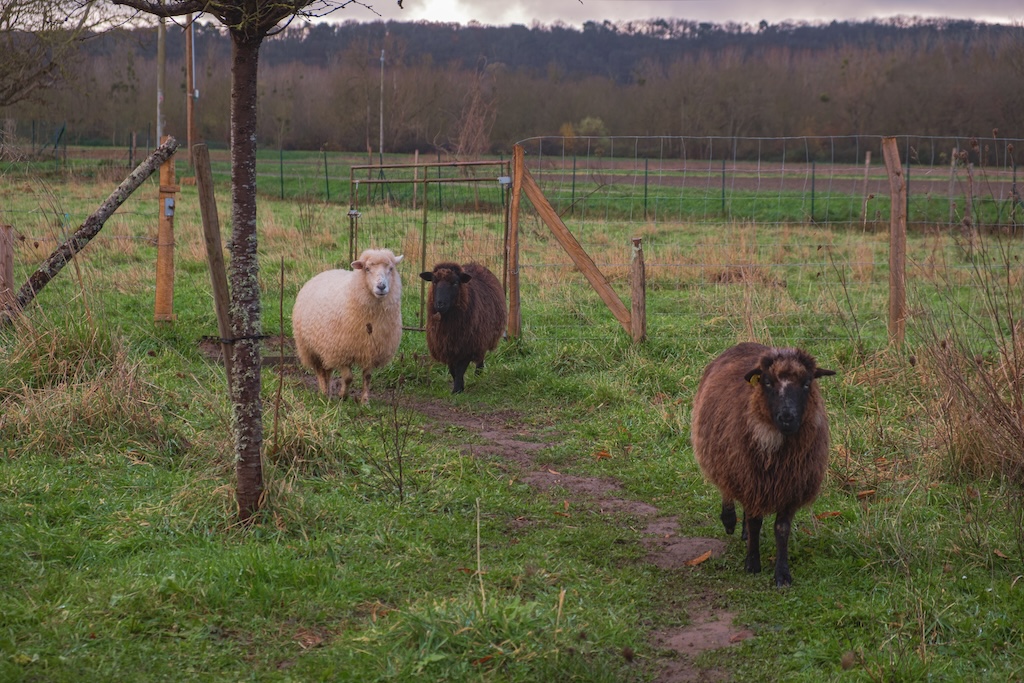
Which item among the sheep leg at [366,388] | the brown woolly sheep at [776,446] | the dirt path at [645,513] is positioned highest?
the brown woolly sheep at [776,446]

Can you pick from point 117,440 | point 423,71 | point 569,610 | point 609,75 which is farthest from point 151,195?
point 609,75

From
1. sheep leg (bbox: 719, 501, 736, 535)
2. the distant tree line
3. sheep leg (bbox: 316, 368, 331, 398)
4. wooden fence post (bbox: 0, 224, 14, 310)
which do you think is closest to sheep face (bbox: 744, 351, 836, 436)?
sheep leg (bbox: 719, 501, 736, 535)

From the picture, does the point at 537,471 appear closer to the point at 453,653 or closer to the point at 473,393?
the point at 473,393

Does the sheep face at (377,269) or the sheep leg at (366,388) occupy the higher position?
the sheep face at (377,269)

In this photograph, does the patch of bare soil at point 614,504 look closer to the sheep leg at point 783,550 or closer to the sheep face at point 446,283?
the sheep leg at point 783,550

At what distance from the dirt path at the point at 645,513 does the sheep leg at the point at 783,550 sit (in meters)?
0.45

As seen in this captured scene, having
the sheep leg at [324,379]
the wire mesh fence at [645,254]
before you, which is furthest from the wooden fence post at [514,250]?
the sheep leg at [324,379]

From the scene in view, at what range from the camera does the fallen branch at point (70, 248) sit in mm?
7086

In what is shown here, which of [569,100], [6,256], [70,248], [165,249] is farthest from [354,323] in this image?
[569,100]

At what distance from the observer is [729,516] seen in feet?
18.5

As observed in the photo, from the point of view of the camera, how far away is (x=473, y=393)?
9.26 meters

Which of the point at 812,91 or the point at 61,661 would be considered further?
the point at 812,91

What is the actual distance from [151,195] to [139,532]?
21.0 meters

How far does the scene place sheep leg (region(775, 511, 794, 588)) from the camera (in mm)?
4910
